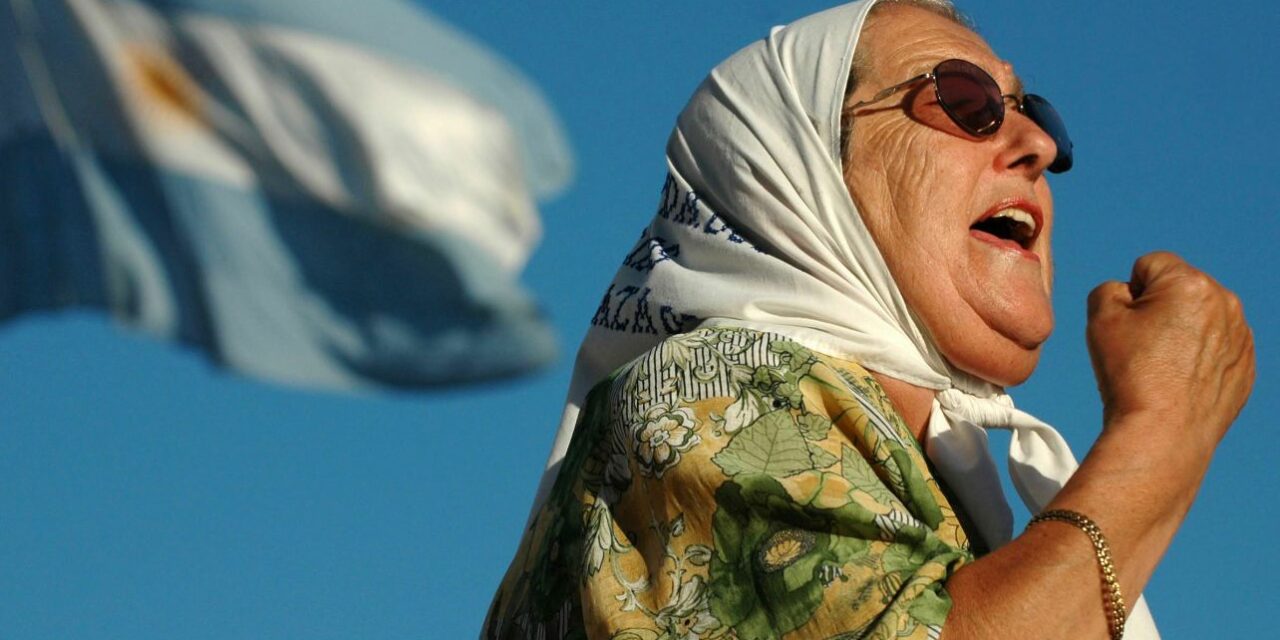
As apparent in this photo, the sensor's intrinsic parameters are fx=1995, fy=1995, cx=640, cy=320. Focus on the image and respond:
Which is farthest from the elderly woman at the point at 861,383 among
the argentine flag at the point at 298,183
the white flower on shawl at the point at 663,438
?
the argentine flag at the point at 298,183

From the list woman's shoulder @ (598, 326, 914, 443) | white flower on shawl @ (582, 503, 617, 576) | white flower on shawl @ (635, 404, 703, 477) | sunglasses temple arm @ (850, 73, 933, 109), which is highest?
Answer: sunglasses temple arm @ (850, 73, 933, 109)

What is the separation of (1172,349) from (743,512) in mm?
1030

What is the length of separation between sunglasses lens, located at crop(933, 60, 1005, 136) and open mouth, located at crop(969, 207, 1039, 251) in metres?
0.21

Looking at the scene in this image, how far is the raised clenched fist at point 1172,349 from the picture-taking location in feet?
12.9

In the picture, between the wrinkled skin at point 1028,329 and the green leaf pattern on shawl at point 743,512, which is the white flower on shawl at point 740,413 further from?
the wrinkled skin at point 1028,329

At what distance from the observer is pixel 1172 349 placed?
160 inches

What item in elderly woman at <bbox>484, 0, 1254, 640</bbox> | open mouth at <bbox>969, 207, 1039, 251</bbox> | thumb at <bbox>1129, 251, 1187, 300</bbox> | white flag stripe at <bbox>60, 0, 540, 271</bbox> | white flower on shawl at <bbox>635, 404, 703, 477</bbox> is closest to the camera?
white flag stripe at <bbox>60, 0, 540, 271</bbox>

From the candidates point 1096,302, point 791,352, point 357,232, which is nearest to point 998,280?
point 1096,302

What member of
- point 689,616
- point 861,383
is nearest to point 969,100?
point 861,383

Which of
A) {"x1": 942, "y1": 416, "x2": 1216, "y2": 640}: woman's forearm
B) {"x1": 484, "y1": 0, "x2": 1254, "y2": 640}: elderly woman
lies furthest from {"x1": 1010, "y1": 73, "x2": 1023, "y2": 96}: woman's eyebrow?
{"x1": 942, "y1": 416, "x2": 1216, "y2": 640}: woman's forearm

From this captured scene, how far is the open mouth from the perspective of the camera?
4.71m

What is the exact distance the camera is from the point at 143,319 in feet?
9.67

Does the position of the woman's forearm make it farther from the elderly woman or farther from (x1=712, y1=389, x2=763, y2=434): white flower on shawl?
(x1=712, y1=389, x2=763, y2=434): white flower on shawl

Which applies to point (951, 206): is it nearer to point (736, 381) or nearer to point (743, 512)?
point (736, 381)
